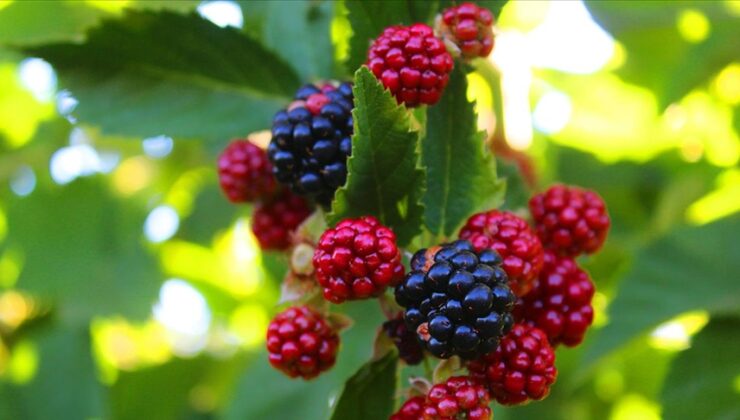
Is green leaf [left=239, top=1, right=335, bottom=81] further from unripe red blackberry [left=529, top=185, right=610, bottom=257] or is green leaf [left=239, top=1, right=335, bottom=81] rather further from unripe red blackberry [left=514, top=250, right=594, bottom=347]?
unripe red blackberry [left=514, top=250, right=594, bottom=347]

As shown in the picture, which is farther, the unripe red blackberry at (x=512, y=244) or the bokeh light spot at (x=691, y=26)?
the bokeh light spot at (x=691, y=26)

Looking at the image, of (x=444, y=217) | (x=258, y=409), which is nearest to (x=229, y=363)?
(x=258, y=409)

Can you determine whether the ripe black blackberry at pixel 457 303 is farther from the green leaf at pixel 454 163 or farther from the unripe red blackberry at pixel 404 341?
the green leaf at pixel 454 163

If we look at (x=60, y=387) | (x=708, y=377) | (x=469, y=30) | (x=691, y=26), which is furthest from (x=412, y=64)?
(x=60, y=387)

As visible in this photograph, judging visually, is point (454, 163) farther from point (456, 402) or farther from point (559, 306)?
point (456, 402)

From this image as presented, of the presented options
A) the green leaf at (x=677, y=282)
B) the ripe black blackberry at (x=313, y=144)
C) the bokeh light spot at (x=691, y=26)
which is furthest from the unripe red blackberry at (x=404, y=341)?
the bokeh light spot at (x=691, y=26)

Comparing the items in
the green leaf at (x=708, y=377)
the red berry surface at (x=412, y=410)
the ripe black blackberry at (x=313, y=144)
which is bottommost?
the green leaf at (x=708, y=377)
